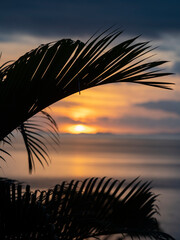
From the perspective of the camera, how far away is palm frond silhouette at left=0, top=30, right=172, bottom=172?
1569 millimetres

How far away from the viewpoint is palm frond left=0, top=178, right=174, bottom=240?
5.28 feet

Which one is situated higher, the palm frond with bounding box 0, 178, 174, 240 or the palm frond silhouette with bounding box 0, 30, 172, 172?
the palm frond silhouette with bounding box 0, 30, 172, 172

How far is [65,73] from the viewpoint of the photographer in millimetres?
1588

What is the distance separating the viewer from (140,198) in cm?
194

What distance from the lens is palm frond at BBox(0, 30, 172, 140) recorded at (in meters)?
1.57

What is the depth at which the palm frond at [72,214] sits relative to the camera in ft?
5.28

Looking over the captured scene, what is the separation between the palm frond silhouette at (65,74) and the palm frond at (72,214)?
28 cm

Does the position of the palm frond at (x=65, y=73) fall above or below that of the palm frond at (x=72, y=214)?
above

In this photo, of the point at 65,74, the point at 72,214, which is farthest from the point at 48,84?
the point at 72,214

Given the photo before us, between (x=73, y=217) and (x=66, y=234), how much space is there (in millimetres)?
76

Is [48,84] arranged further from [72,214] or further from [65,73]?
[72,214]

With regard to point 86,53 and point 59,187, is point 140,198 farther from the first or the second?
point 86,53

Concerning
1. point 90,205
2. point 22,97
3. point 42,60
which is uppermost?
A: point 42,60

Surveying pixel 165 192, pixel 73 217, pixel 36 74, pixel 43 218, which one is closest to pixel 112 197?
pixel 73 217
